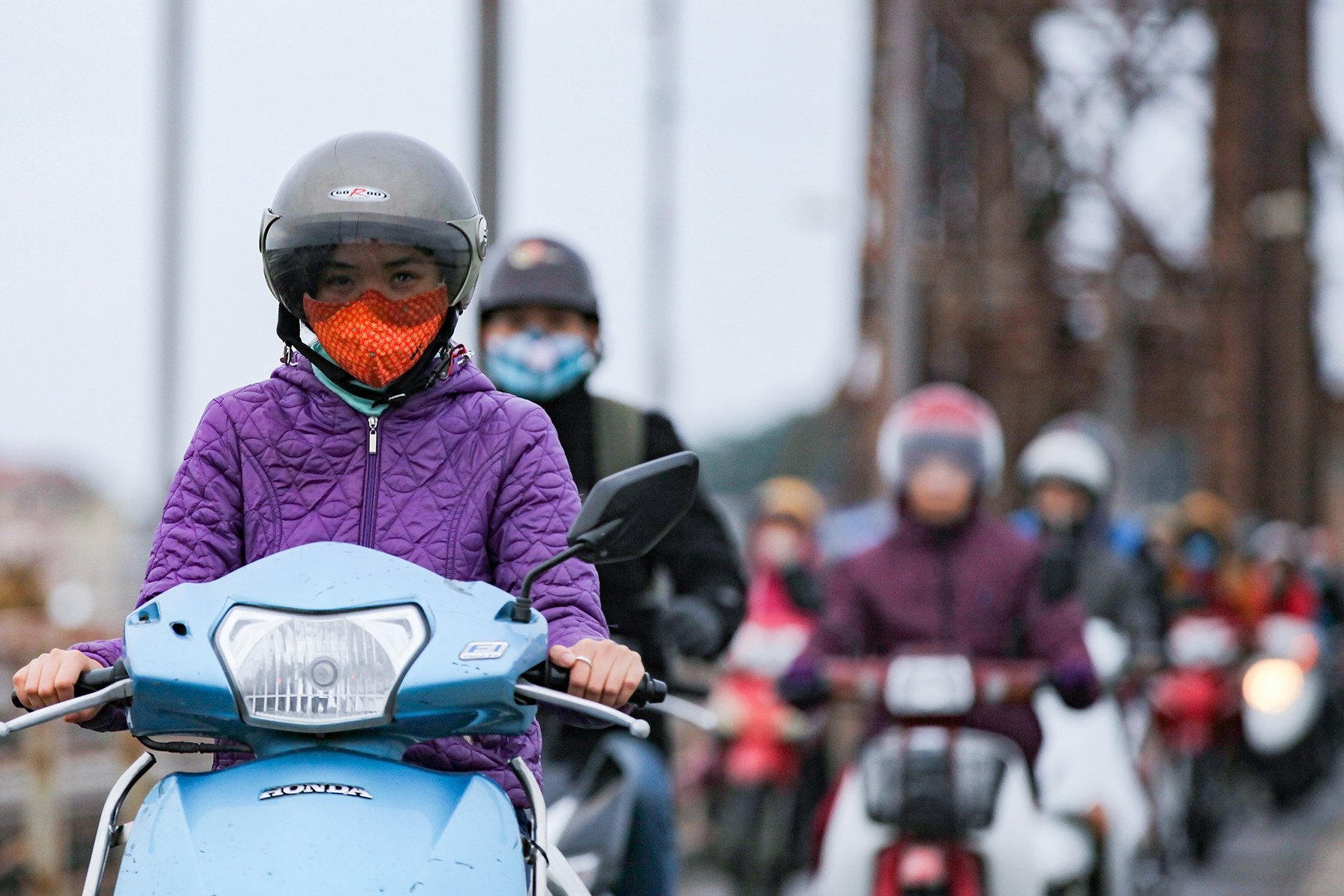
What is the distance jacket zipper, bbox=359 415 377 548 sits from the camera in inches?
131

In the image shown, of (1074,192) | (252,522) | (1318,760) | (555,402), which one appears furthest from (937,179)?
(252,522)

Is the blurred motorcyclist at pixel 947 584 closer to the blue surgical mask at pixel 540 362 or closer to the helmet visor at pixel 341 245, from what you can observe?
the blue surgical mask at pixel 540 362

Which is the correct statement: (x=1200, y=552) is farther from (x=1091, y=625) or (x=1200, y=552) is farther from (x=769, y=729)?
(x=1091, y=625)

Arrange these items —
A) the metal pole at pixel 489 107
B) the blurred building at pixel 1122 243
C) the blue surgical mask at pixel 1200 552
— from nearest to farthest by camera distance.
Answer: the metal pole at pixel 489 107 < the blue surgical mask at pixel 1200 552 < the blurred building at pixel 1122 243

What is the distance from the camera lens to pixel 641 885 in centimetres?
486

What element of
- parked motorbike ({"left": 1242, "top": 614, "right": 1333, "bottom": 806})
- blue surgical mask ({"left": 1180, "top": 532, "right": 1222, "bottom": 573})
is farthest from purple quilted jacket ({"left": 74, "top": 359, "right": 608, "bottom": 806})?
blue surgical mask ({"left": 1180, "top": 532, "right": 1222, "bottom": 573})

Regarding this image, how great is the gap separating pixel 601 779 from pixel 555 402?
948mm

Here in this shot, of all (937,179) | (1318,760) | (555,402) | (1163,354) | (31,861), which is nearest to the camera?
(555,402)

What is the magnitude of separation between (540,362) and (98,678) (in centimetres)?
233

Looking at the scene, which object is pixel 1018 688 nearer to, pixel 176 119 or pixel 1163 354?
pixel 176 119

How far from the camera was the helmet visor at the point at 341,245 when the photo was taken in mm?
3324

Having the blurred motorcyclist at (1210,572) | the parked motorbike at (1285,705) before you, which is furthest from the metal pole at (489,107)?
the parked motorbike at (1285,705)

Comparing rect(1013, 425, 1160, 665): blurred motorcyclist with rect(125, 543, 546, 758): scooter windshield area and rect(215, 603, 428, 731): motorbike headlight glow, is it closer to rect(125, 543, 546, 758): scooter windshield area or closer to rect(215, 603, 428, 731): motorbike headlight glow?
rect(125, 543, 546, 758): scooter windshield area

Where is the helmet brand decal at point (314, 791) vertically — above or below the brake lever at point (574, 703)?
below
